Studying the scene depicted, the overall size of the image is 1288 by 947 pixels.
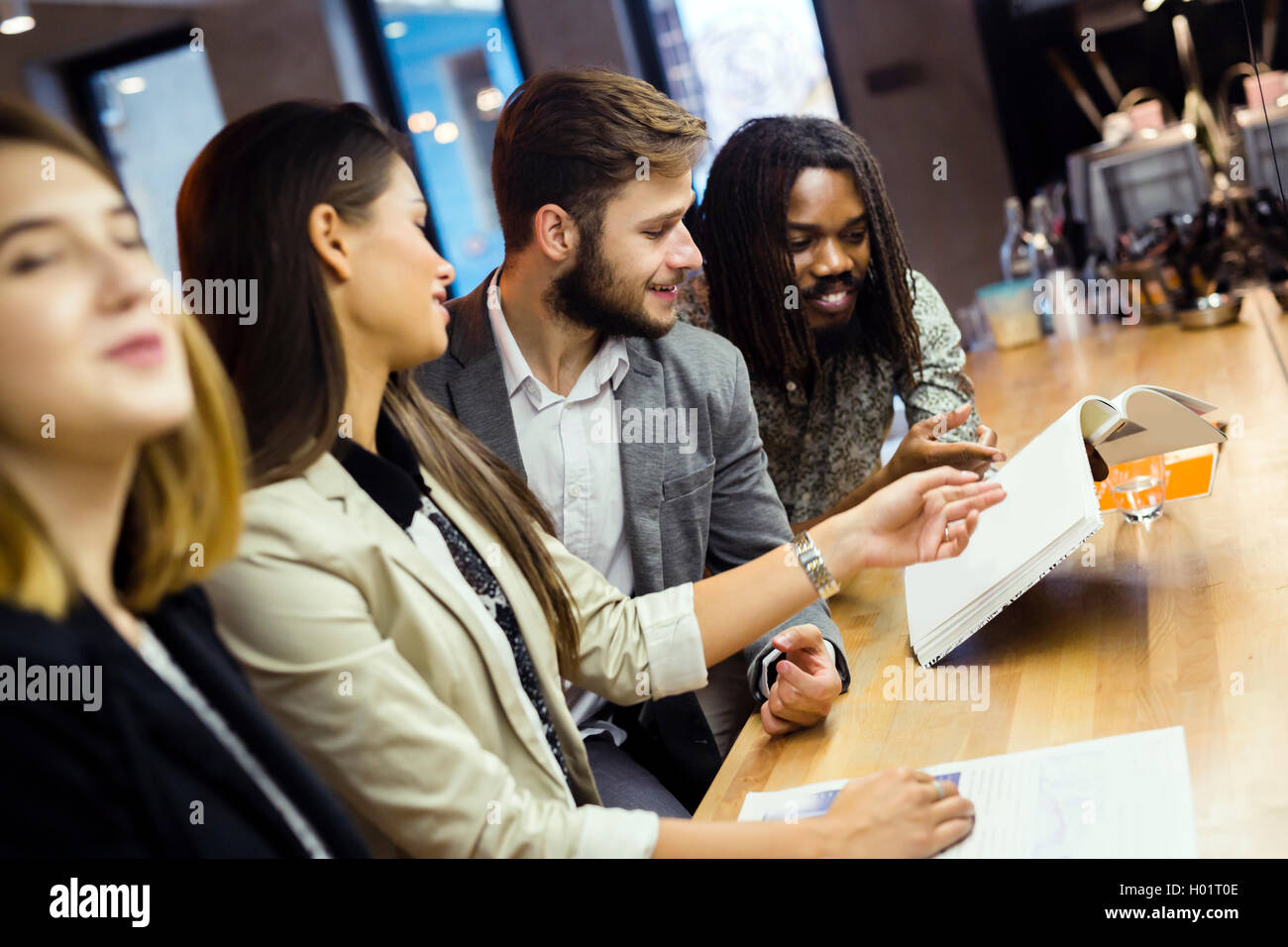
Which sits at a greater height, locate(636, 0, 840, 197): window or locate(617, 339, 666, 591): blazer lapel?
locate(636, 0, 840, 197): window

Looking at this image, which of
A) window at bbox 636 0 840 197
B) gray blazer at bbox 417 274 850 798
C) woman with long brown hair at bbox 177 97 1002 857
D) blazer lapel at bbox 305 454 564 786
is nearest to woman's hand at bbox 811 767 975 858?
woman with long brown hair at bbox 177 97 1002 857

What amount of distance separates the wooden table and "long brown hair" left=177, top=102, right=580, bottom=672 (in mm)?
435

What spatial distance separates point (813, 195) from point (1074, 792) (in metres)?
0.94

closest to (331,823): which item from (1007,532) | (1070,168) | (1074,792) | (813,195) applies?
(1074,792)

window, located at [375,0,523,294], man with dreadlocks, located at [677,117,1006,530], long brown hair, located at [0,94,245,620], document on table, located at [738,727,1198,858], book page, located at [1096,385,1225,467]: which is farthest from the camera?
window, located at [375,0,523,294]

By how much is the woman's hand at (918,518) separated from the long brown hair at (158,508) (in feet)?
1.87

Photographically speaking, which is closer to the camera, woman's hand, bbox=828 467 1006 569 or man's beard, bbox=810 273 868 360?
woman's hand, bbox=828 467 1006 569

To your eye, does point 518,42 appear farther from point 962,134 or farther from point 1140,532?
point 1140,532

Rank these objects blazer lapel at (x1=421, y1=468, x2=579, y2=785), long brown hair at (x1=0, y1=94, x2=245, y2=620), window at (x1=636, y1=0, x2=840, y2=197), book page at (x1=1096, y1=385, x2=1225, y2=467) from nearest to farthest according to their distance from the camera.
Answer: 1. long brown hair at (x1=0, y1=94, x2=245, y2=620)
2. blazer lapel at (x1=421, y1=468, x2=579, y2=785)
3. book page at (x1=1096, y1=385, x2=1225, y2=467)
4. window at (x1=636, y1=0, x2=840, y2=197)

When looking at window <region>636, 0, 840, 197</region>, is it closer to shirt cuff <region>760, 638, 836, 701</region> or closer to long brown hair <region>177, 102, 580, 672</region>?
shirt cuff <region>760, 638, 836, 701</region>

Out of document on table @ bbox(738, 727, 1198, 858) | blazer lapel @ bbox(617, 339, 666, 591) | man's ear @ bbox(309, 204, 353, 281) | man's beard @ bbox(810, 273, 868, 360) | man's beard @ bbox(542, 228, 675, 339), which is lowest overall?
document on table @ bbox(738, 727, 1198, 858)

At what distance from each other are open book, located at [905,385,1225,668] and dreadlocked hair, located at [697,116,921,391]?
0.39 meters

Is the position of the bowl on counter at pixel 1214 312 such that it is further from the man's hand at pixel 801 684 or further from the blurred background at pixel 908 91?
the man's hand at pixel 801 684

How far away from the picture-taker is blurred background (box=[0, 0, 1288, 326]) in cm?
193
